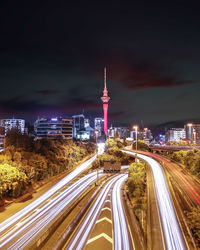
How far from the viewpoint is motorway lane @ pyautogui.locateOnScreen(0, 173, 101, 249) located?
45.8ft

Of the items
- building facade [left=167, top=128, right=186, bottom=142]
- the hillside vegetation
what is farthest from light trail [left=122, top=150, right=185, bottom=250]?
building facade [left=167, top=128, right=186, bottom=142]

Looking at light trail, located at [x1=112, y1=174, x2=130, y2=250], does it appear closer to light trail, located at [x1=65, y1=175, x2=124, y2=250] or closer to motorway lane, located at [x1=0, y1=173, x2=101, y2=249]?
light trail, located at [x1=65, y1=175, x2=124, y2=250]

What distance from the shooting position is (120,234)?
47.9 feet

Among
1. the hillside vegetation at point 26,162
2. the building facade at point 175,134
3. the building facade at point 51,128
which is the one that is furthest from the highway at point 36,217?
the building facade at point 175,134

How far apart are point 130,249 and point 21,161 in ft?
72.4

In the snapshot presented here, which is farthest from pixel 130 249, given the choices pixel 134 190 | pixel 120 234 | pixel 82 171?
pixel 82 171

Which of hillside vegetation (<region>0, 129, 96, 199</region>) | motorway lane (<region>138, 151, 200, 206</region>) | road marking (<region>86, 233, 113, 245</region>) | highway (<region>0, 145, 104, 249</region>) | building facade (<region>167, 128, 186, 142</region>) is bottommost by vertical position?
highway (<region>0, 145, 104, 249</region>)

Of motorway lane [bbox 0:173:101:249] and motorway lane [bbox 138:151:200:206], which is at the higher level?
motorway lane [bbox 138:151:200:206]

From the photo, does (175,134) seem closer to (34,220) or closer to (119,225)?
(119,225)

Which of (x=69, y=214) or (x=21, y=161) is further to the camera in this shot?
(x=21, y=161)

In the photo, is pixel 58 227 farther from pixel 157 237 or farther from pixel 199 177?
pixel 199 177

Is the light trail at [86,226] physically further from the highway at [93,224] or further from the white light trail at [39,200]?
the white light trail at [39,200]

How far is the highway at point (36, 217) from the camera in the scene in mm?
14248

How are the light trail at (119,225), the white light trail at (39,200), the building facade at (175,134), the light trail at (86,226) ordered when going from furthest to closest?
the building facade at (175,134) → the white light trail at (39,200) → the light trail at (86,226) → the light trail at (119,225)
